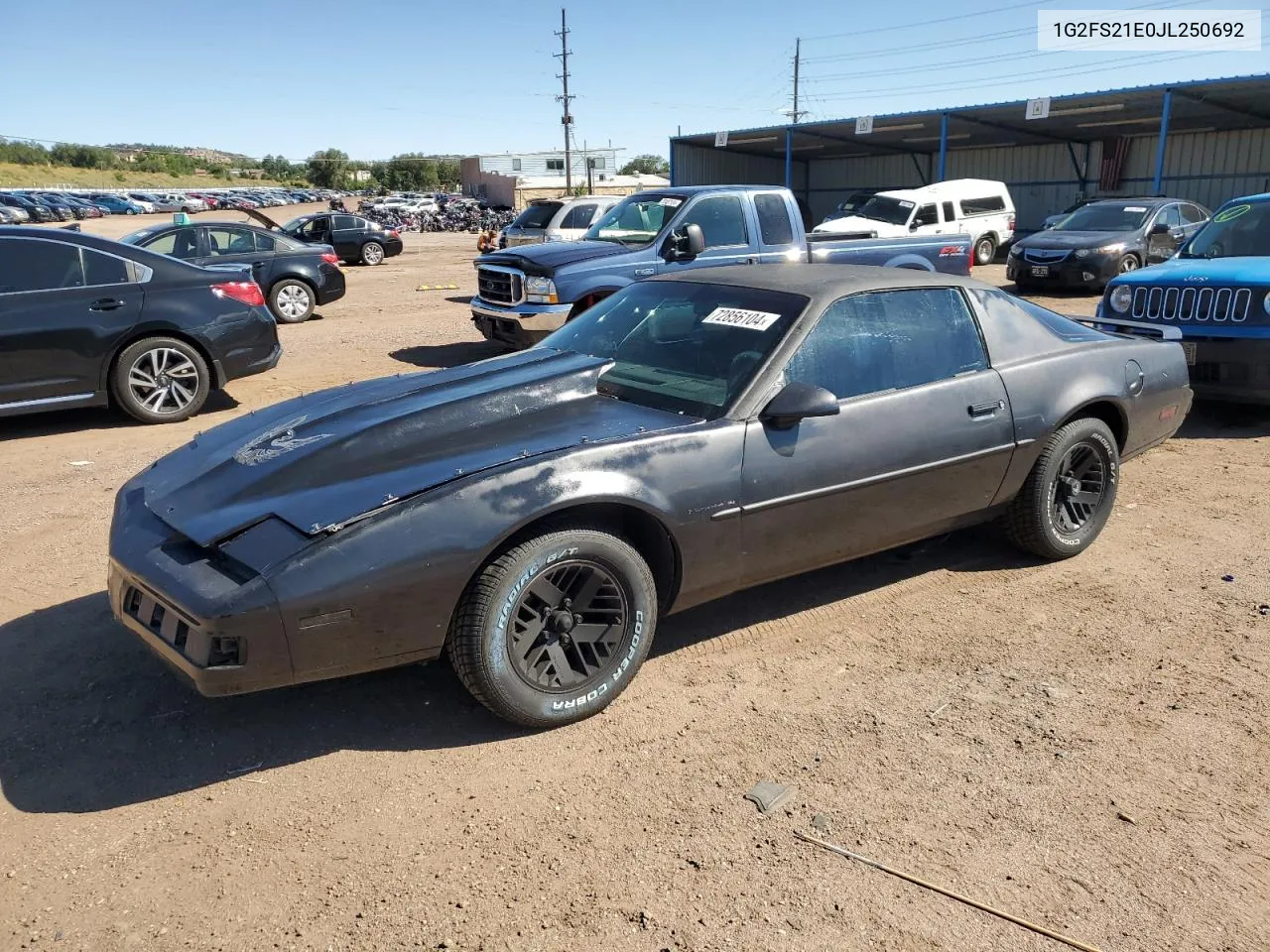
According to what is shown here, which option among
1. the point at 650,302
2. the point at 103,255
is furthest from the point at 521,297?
the point at 650,302

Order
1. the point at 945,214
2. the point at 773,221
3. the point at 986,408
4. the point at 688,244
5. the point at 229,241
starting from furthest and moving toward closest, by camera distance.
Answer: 1. the point at 945,214
2. the point at 229,241
3. the point at 773,221
4. the point at 688,244
5. the point at 986,408

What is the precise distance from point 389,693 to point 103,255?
562 cm

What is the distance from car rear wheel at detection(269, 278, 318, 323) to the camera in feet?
44.7

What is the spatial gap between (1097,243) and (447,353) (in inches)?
416

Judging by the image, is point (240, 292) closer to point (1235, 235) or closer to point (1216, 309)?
point (1216, 309)

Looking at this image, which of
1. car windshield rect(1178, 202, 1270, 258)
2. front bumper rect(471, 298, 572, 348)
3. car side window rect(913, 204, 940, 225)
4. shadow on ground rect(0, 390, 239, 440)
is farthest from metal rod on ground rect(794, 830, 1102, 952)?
car side window rect(913, 204, 940, 225)

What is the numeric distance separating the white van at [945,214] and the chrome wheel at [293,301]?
10940mm

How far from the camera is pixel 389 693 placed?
11.3ft

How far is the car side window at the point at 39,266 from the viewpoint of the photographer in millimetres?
6871

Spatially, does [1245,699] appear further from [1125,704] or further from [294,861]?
[294,861]

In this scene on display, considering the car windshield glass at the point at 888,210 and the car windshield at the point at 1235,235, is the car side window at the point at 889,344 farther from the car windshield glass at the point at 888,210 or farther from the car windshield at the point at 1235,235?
the car windshield glass at the point at 888,210

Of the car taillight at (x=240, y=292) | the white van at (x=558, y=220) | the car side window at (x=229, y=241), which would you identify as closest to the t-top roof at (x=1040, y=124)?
the white van at (x=558, y=220)

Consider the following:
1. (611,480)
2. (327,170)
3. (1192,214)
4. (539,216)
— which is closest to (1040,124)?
(1192,214)

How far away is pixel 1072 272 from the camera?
1476 centimetres
